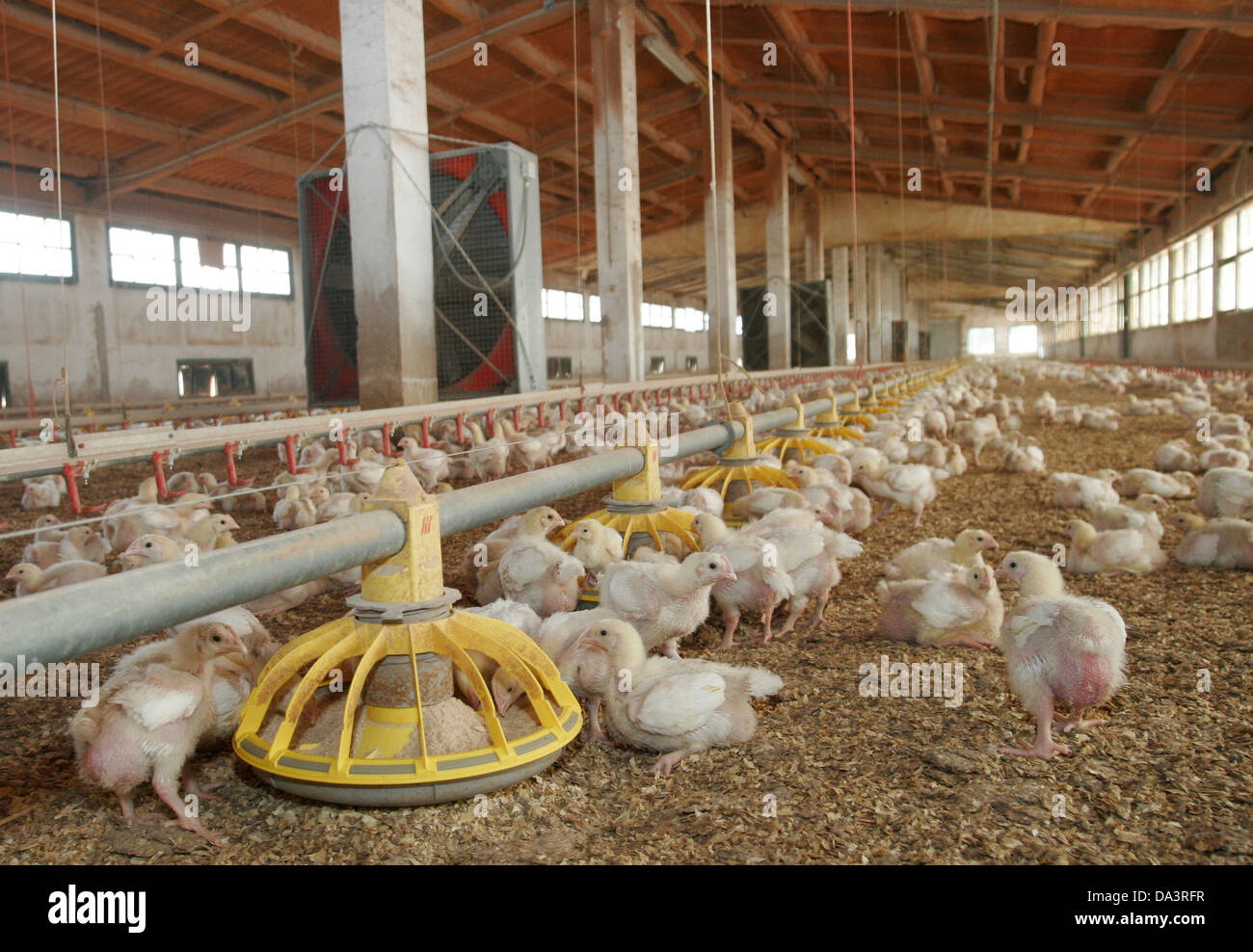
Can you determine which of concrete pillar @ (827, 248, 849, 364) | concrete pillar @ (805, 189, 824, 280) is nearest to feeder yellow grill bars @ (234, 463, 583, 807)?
concrete pillar @ (827, 248, 849, 364)

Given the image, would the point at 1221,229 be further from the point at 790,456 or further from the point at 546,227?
the point at 790,456

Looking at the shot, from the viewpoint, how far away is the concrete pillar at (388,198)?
7.52 metres

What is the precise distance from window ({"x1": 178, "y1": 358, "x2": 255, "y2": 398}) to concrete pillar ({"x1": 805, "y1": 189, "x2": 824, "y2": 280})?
53.9 feet

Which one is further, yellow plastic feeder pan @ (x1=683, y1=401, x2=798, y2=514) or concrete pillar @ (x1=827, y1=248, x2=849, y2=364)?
concrete pillar @ (x1=827, y1=248, x2=849, y2=364)

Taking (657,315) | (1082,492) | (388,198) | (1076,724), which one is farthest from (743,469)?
(657,315)

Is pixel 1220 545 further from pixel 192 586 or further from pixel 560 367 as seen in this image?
pixel 560 367

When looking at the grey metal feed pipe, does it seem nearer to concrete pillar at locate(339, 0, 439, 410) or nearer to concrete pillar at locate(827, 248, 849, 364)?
concrete pillar at locate(339, 0, 439, 410)

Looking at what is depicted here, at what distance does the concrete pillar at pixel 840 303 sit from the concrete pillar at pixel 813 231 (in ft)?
2.83

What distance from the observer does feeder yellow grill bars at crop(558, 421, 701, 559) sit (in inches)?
139

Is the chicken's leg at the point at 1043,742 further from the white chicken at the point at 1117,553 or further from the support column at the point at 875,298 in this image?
the support column at the point at 875,298

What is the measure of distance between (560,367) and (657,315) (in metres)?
9.29

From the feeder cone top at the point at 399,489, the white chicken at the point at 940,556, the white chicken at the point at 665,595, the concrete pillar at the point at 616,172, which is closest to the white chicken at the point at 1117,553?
the white chicken at the point at 940,556
